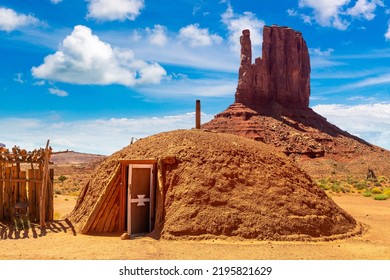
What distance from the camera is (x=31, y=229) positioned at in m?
12.1

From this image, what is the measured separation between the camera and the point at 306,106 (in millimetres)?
82375

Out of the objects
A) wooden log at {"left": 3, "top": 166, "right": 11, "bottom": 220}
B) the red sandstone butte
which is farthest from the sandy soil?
the red sandstone butte

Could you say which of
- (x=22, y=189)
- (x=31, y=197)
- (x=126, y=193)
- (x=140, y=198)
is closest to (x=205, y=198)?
(x=140, y=198)

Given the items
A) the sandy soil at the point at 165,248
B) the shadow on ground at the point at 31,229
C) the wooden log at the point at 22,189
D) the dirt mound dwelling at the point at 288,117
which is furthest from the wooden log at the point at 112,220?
the dirt mound dwelling at the point at 288,117

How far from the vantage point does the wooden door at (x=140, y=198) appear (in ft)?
35.9

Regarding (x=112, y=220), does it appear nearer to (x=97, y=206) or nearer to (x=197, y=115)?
(x=97, y=206)

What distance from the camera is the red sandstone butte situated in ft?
251

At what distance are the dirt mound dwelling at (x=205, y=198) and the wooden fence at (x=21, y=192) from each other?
124 centimetres

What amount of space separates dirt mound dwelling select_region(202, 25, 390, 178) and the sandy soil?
139ft

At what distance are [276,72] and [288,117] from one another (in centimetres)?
1165

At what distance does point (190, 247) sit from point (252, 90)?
68.4 meters

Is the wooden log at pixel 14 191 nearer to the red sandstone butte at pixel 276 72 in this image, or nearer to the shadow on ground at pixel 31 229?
the shadow on ground at pixel 31 229

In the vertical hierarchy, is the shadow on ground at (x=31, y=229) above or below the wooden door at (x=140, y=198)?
below

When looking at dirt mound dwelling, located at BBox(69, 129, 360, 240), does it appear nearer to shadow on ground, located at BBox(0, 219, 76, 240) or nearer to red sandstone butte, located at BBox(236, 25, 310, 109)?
shadow on ground, located at BBox(0, 219, 76, 240)
